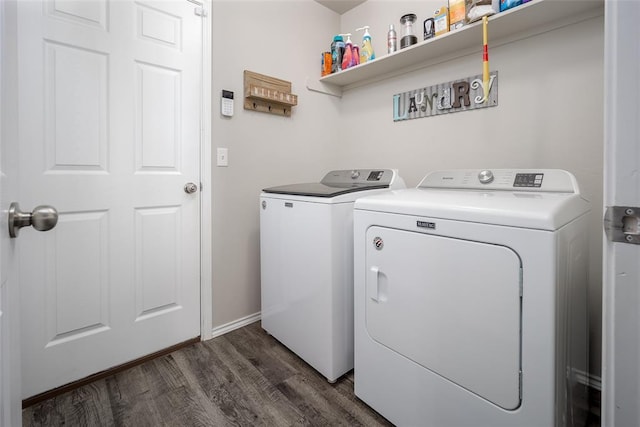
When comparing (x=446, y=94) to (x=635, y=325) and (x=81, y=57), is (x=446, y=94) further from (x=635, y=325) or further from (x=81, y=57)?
(x=81, y=57)

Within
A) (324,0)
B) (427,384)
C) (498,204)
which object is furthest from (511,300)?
(324,0)

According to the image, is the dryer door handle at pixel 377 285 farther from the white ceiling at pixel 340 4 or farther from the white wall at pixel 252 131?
the white ceiling at pixel 340 4

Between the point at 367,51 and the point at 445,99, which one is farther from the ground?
the point at 367,51

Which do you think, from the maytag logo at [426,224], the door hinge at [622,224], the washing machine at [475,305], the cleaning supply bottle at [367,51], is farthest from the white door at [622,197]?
the cleaning supply bottle at [367,51]

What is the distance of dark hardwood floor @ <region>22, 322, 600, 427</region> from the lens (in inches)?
51.7

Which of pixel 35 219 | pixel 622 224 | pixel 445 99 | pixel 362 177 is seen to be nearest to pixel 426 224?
pixel 622 224

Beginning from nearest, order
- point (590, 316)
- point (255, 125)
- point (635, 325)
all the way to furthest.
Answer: point (635, 325) < point (590, 316) < point (255, 125)

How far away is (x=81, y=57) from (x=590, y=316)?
2681 mm

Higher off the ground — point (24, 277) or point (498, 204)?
point (498, 204)

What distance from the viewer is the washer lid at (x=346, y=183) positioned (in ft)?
5.08

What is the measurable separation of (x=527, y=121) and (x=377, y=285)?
4.02 ft

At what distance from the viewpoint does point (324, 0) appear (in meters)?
2.39

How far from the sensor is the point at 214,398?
1.44 meters

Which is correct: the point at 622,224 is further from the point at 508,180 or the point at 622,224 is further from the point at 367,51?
the point at 367,51
